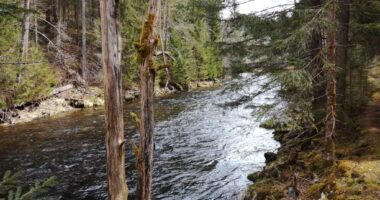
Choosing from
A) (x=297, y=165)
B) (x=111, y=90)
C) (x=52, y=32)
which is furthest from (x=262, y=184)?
(x=52, y=32)

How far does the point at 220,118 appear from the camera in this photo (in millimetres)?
18312

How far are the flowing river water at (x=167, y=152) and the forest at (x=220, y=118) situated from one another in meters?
0.05

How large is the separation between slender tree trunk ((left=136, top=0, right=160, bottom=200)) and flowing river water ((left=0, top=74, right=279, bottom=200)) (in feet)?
8.16

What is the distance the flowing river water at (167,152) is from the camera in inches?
368

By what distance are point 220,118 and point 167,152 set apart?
248 inches

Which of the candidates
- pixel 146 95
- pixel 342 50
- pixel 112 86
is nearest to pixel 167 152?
pixel 342 50

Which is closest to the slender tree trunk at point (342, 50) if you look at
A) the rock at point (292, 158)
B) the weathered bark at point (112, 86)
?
the rock at point (292, 158)

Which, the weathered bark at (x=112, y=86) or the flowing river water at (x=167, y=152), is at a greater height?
the weathered bark at (x=112, y=86)

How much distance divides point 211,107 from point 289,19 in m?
11.3

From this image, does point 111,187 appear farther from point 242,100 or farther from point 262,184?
point 242,100

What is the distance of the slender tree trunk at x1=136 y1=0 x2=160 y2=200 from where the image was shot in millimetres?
5770

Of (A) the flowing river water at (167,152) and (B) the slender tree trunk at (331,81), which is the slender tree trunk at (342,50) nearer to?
(A) the flowing river water at (167,152)

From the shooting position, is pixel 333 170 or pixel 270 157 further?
pixel 270 157

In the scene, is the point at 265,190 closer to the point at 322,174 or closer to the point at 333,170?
the point at 322,174
